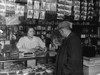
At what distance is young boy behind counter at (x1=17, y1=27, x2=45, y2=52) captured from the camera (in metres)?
2.35

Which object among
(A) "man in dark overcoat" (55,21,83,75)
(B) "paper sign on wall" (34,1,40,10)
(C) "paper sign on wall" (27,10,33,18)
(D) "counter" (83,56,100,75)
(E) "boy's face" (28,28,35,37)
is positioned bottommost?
(D) "counter" (83,56,100,75)

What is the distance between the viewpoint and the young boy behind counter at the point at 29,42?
2346 millimetres

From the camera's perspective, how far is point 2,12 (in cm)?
221

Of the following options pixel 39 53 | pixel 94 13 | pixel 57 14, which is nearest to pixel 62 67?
pixel 39 53

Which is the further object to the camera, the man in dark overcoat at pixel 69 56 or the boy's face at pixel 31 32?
the boy's face at pixel 31 32

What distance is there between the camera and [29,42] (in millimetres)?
2400

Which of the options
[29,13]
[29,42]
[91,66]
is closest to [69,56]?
[91,66]

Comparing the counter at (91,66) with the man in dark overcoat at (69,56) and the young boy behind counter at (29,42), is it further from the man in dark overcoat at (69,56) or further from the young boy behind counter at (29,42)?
the young boy behind counter at (29,42)

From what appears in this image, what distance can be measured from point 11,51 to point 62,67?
35.4 inches

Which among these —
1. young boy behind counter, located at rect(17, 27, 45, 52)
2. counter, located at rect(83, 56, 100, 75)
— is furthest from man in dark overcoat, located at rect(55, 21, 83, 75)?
young boy behind counter, located at rect(17, 27, 45, 52)

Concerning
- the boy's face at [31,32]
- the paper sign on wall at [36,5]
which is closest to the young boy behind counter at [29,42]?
the boy's face at [31,32]

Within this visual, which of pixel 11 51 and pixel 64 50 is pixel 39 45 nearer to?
pixel 11 51

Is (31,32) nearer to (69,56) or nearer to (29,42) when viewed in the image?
(29,42)

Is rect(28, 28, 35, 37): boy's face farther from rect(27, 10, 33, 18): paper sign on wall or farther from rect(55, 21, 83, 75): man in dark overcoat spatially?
rect(55, 21, 83, 75): man in dark overcoat
